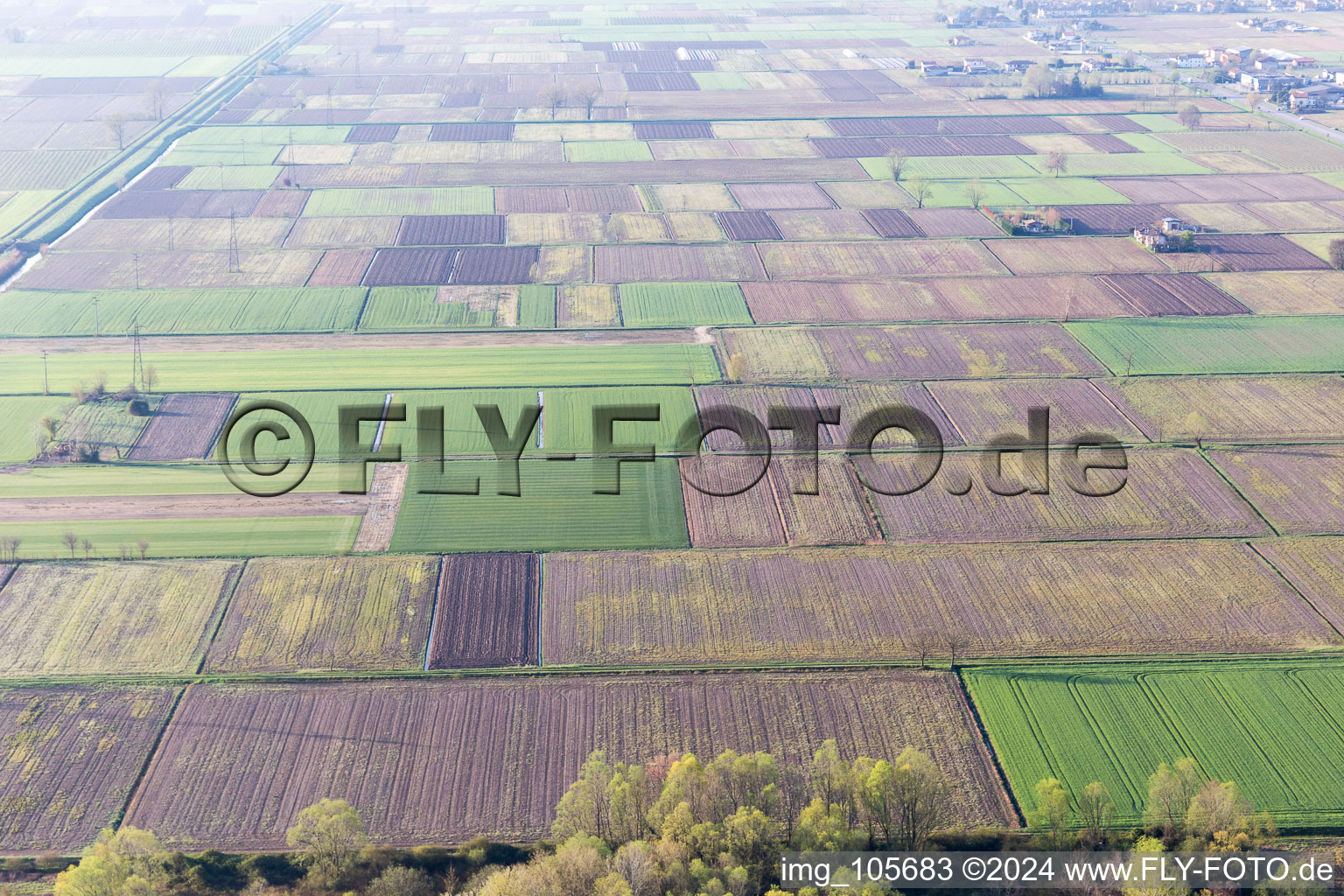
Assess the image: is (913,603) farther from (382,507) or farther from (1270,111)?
(1270,111)

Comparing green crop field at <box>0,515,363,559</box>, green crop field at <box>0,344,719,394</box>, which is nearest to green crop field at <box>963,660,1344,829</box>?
green crop field at <box>0,515,363,559</box>

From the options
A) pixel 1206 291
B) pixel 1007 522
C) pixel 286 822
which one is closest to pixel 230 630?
pixel 286 822

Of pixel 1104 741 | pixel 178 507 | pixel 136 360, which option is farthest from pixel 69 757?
pixel 1104 741

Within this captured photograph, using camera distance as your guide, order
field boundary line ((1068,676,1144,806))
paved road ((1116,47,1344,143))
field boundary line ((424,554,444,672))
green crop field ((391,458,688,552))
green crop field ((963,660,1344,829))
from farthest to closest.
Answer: paved road ((1116,47,1344,143)) < green crop field ((391,458,688,552)) < field boundary line ((424,554,444,672)) < green crop field ((963,660,1344,829)) < field boundary line ((1068,676,1144,806))

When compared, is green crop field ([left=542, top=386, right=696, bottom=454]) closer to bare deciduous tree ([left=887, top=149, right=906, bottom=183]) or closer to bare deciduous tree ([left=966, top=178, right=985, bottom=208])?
bare deciduous tree ([left=966, top=178, right=985, bottom=208])

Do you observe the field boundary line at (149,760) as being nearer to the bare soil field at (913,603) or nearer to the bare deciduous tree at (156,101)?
the bare soil field at (913,603)

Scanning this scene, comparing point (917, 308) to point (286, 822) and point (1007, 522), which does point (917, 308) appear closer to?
point (1007, 522)
